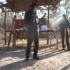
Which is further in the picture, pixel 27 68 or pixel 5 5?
pixel 5 5

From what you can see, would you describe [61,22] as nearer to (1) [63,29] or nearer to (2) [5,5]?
(1) [63,29]

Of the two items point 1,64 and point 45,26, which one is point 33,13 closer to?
point 1,64

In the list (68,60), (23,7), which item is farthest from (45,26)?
(68,60)

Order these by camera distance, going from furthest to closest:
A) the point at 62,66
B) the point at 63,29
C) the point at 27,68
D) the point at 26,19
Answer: the point at 63,29, the point at 26,19, the point at 62,66, the point at 27,68

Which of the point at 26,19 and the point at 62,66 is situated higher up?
the point at 26,19

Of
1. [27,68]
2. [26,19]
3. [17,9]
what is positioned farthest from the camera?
[17,9]

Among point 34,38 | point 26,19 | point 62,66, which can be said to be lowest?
point 62,66

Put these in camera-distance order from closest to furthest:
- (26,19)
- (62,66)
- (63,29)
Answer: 1. (62,66)
2. (26,19)
3. (63,29)

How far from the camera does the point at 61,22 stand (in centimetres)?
1282

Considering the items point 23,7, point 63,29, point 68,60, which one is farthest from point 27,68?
point 23,7

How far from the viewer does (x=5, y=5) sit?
44.6 feet

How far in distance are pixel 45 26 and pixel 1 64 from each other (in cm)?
614

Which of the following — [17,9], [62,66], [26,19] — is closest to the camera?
[62,66]

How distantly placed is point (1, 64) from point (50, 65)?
4.86 ft
